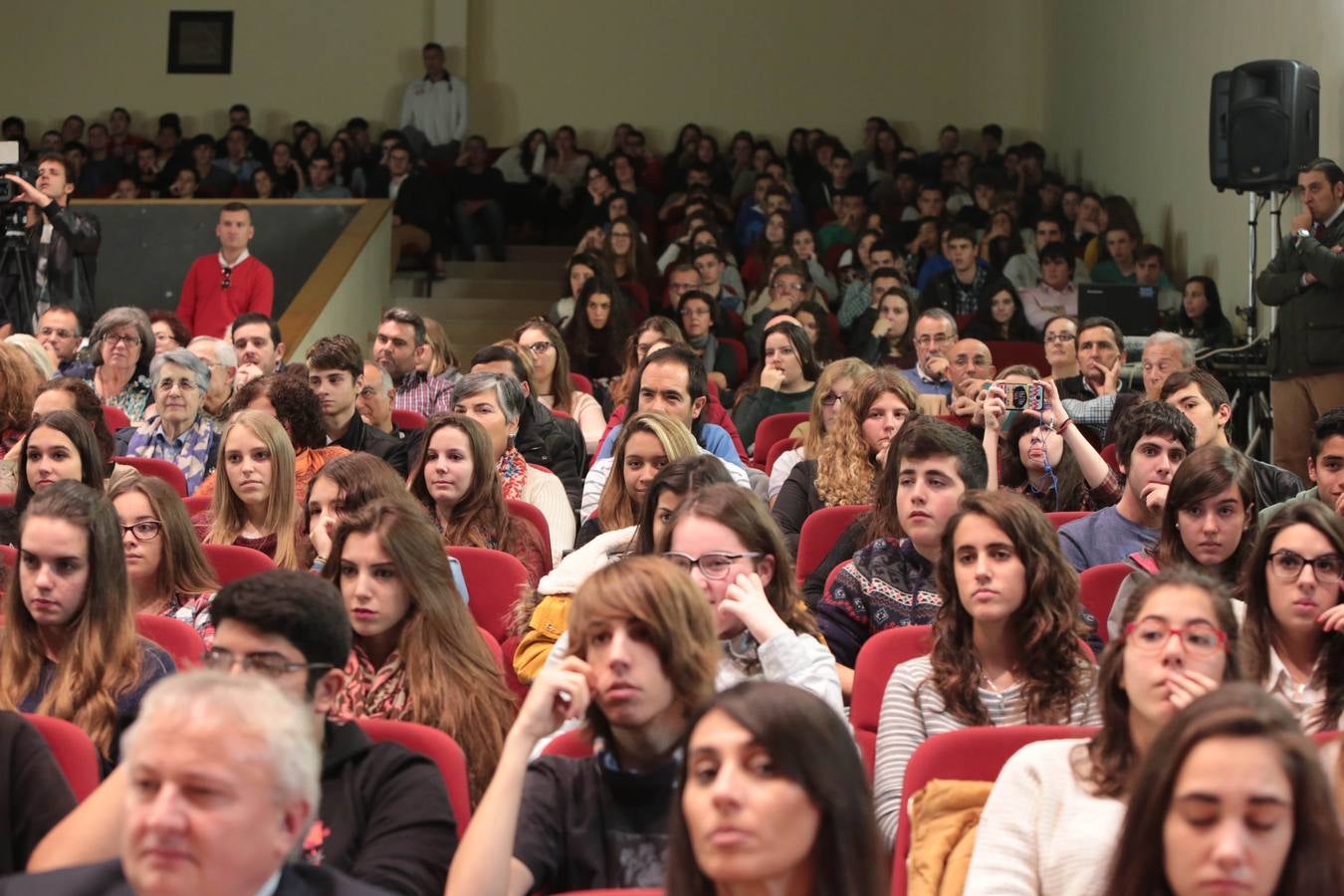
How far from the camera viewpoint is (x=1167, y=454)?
12.7ft

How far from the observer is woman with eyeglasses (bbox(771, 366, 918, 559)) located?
4.38 m

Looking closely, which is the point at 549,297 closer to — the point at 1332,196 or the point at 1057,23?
the point at 1057,23

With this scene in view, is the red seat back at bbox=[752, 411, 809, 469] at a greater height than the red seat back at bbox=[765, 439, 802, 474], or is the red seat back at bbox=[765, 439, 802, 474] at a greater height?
the red seat back at bbox=[752, 411, 809, 469]

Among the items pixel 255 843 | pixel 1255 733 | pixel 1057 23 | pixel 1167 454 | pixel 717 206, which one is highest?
pixel 1057 23

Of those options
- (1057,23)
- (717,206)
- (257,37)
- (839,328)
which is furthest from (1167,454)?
(257,37)

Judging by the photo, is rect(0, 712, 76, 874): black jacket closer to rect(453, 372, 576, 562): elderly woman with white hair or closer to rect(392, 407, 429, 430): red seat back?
rect(453, 372, 576, 562): elderly woman with white hair

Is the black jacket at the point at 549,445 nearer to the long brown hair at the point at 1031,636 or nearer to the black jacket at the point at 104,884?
the long brown hair at the point at 1031,636

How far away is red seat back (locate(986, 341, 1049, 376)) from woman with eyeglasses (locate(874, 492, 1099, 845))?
17.3 feet

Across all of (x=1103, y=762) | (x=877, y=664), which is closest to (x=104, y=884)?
(x=1103, y=762)

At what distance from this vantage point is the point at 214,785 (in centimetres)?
160

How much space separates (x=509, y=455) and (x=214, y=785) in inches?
125

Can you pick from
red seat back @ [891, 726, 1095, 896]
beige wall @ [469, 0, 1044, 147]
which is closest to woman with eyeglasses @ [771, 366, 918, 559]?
red seat back @ [891, 726, 1095, 896]

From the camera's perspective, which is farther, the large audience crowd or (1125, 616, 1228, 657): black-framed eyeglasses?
(1125, 616, 1228, 657): black-framed eyeglasses

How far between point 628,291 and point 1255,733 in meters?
7.04
